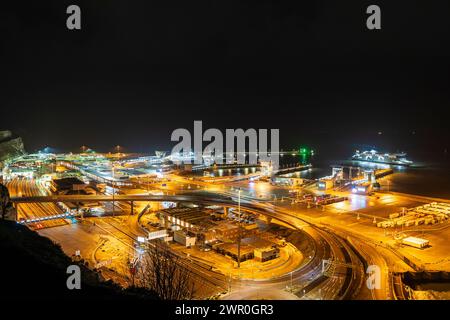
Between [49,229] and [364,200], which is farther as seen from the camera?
[364,200]

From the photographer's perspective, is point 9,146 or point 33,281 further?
point 9,146

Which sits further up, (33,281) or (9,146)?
(33,281)

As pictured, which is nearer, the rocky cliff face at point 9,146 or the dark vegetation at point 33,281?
the dark vegetation at point 33,281

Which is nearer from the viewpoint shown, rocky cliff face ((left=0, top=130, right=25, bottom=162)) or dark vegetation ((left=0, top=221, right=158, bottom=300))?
dark vegetation ((left=0, top=221, right=158, bottom=300))
